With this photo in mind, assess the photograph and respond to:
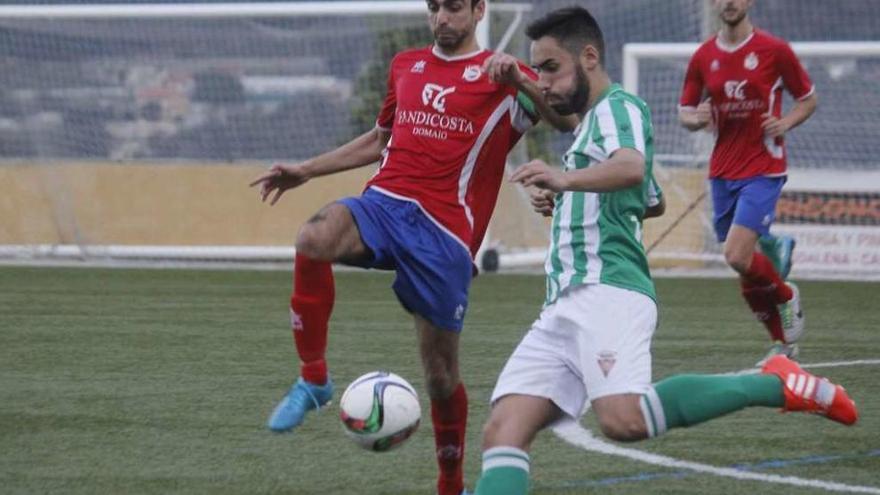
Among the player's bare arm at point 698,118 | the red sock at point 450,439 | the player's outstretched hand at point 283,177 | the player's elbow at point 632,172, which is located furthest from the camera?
the player's bare arm at point 698,118

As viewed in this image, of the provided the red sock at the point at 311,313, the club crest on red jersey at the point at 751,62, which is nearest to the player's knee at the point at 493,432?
the red sock at the point at 311,313

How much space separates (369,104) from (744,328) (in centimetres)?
642

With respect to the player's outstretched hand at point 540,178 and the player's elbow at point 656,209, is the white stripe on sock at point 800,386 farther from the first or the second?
the player's outstretched hand at point 540,178

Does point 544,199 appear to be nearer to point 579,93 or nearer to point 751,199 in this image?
point 579,93

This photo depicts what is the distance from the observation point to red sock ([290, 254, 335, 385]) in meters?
5.77

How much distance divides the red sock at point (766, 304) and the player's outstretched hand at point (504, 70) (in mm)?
3975

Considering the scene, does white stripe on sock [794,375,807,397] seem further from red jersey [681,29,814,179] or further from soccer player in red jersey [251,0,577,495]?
red jersey [681,29,814,179]

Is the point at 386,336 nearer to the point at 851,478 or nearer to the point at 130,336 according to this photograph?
the point at 130,336

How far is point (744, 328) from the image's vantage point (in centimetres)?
1112

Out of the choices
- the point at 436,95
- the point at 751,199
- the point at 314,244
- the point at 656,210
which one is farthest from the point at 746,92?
the point at 314,244

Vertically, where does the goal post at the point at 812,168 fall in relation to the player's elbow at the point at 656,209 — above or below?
below

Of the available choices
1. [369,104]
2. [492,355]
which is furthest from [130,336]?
[369,104]

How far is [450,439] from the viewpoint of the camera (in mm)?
5781

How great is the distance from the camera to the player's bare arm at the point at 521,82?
5.57 meters
